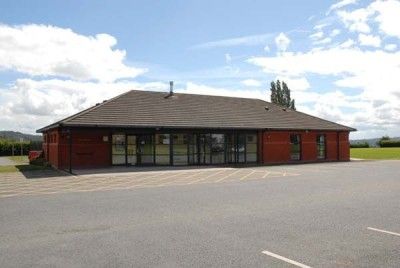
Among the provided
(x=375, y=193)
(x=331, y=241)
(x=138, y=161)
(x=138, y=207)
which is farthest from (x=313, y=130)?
(x=331, y=241)

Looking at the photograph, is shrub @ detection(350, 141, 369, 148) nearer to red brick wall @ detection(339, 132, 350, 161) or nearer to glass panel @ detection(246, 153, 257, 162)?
red brick wall @ detection(339, 132, 350, 161)

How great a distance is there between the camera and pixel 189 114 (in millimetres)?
29594

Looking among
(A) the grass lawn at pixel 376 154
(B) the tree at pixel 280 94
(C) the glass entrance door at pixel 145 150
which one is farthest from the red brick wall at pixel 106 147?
(B) the tree at pixel 280 94

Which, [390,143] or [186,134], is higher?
[186,134]

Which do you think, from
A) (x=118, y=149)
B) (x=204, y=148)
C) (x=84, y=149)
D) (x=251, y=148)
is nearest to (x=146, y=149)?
(x=118, y=149)

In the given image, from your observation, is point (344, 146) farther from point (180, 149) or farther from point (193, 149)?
point (180, 149)

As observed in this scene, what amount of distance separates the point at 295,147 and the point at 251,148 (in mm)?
3803

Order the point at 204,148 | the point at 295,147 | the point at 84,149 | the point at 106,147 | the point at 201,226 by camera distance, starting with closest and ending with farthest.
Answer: the point at 201,226, the point at 84,149, the point at 106,147, the point at 204,148, the point at 295,147

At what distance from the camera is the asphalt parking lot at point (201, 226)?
6.60 m

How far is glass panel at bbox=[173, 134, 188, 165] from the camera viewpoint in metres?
27.8

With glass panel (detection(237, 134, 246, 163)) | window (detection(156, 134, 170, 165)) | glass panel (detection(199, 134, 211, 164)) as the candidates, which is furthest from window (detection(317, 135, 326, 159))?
window (detection(156, 134, 170, 165))

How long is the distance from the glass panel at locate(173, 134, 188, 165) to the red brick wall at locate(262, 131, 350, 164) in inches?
226

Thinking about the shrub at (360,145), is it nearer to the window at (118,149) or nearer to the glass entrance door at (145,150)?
the glass entrance door at (145,150)

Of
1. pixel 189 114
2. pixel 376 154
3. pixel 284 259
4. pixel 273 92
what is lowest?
pixel 284 259
